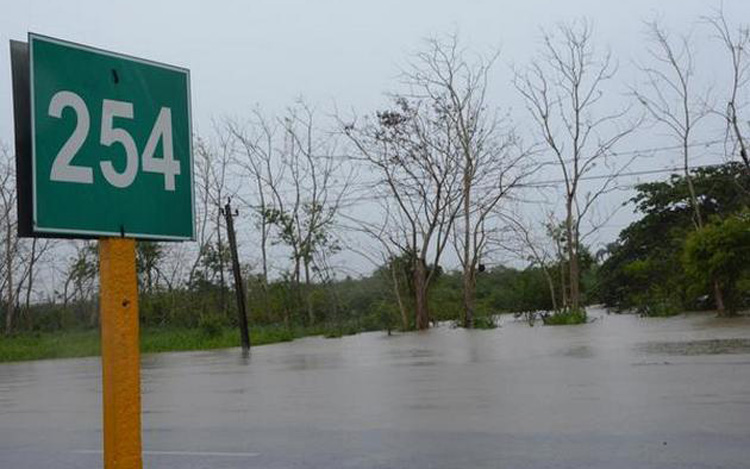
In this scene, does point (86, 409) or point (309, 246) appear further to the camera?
point (309, 246)

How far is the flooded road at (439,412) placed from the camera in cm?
813

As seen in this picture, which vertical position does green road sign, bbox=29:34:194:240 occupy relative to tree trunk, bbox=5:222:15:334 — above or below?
below

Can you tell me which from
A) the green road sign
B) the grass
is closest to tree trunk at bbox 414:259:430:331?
the grass

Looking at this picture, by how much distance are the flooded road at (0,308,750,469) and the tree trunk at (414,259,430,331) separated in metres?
16.5

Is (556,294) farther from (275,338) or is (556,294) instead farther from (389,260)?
(275,338)

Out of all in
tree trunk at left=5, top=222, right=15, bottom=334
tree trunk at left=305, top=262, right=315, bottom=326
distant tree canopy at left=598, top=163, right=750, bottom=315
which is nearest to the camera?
distant tree canopy at left=598, top=163, right=750, bottom=315

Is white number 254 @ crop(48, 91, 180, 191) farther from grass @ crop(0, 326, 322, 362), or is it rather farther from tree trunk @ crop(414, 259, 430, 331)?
tree trunk @ crop(414, 259, 430, 331)

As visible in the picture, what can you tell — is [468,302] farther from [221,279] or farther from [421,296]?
[221,279]

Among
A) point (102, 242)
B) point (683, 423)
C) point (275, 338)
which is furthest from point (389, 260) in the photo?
point (102, 242)

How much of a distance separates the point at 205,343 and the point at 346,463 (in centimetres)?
2976

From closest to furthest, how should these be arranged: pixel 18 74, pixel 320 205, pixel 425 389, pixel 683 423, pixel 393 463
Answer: pixel 18 74, pixel 393 463, pixel 683 423, pixel 425 389, pixel 320 205

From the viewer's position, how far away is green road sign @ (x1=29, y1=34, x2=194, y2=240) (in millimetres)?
3020

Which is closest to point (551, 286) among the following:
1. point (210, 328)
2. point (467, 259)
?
point (467, 259)

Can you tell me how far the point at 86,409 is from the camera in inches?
559
